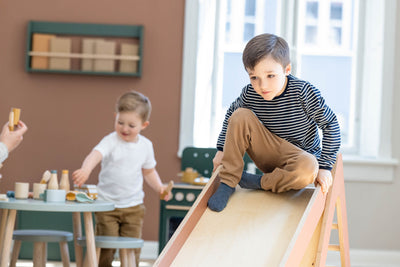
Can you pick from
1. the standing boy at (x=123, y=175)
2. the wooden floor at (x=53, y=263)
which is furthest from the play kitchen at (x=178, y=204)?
the wooden floor at (x=53, y=263)

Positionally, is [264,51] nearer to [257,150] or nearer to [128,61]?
[257,150]

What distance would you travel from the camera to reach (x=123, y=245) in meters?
2.62

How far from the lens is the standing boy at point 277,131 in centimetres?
224

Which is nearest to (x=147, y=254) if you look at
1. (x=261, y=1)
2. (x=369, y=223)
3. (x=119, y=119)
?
(x=119, y=119)

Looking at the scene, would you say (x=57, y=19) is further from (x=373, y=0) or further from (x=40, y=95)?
(x=373, y=0)

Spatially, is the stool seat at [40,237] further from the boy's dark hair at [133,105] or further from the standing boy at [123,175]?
the boy's dark hair at [133,105]

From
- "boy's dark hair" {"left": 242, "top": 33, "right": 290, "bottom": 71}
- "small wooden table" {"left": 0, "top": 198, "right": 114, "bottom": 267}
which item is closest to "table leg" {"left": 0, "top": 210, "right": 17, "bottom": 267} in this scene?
"small wooden table" {"left": 0, "top": 198, "right": 114, "bottom": 267}

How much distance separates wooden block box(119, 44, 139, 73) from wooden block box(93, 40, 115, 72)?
6 cm

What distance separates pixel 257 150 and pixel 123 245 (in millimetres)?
739

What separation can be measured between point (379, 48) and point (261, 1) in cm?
87

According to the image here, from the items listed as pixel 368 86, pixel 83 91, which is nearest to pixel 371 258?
pixel 368 86

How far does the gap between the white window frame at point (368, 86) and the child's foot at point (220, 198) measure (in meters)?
1.68

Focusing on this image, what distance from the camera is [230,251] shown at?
2.01 metres

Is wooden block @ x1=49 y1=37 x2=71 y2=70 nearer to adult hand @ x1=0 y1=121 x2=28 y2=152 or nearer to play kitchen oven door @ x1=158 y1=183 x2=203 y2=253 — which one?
play kitchen oven door @ x1=158 y1=183 x2=203 y2=253
